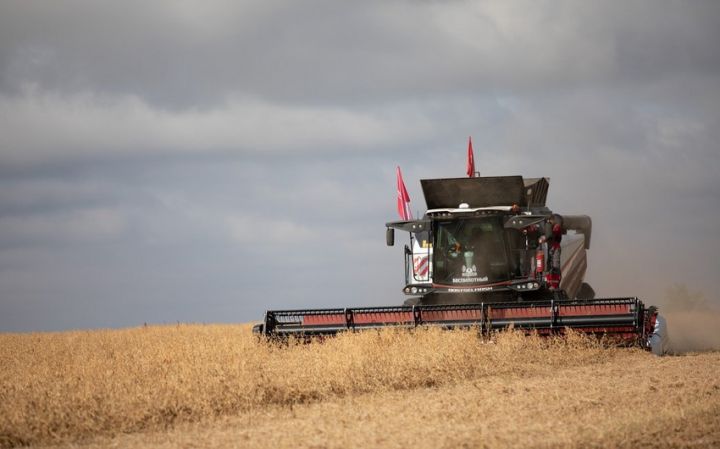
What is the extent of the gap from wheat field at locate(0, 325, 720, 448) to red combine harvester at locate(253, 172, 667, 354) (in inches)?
30.7

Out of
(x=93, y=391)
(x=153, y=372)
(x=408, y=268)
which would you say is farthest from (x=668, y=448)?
(x=408, y=268)

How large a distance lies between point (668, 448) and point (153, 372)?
8.07m

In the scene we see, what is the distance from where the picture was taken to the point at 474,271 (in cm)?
1848

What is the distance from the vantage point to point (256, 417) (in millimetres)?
10609

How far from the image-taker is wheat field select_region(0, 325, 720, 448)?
30.0ft

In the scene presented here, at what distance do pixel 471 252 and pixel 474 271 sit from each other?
39cm

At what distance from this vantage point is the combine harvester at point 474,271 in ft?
56.0

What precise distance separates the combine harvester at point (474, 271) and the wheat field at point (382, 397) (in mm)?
802

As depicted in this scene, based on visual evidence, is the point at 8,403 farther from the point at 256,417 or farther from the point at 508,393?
the point at 508,393

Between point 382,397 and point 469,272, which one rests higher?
point 469,272

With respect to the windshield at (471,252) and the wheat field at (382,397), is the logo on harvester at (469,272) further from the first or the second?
the wheat field at (382,397)

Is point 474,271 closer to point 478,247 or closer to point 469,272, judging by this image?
point 469,272

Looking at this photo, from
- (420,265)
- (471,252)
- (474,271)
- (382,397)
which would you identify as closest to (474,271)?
(474,271)

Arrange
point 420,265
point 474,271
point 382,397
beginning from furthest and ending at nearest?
point 420,265 → point 474,271 → point 382,397
